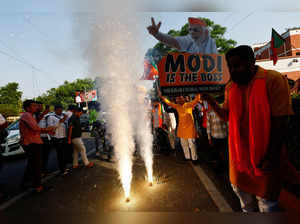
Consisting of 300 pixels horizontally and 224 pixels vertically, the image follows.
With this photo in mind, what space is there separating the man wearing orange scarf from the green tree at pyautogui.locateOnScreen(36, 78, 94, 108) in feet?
9.54

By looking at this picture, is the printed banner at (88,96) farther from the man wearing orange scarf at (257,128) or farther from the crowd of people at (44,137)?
the man wearing orange scarf at (257,128)

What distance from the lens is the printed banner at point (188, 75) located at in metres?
2.65

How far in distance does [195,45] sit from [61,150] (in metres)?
4.25

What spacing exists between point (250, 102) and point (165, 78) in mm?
1510

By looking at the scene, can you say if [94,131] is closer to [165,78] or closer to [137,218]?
[165,78]

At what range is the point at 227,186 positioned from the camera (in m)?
3.27

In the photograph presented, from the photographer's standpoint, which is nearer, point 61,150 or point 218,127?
point 218,127

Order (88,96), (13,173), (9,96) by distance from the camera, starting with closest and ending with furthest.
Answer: (9,96)
(13,173)
(88,96)

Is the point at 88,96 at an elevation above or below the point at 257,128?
above

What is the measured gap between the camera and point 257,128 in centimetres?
129

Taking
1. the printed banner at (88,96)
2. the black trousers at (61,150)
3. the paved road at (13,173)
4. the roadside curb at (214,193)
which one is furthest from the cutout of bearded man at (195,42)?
the paved road at (13,173)

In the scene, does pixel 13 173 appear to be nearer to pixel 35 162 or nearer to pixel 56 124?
pixel 56 124

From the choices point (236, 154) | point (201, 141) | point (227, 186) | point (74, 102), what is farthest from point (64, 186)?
point (201, 141)

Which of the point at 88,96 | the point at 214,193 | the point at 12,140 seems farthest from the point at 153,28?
the point at 12,140
